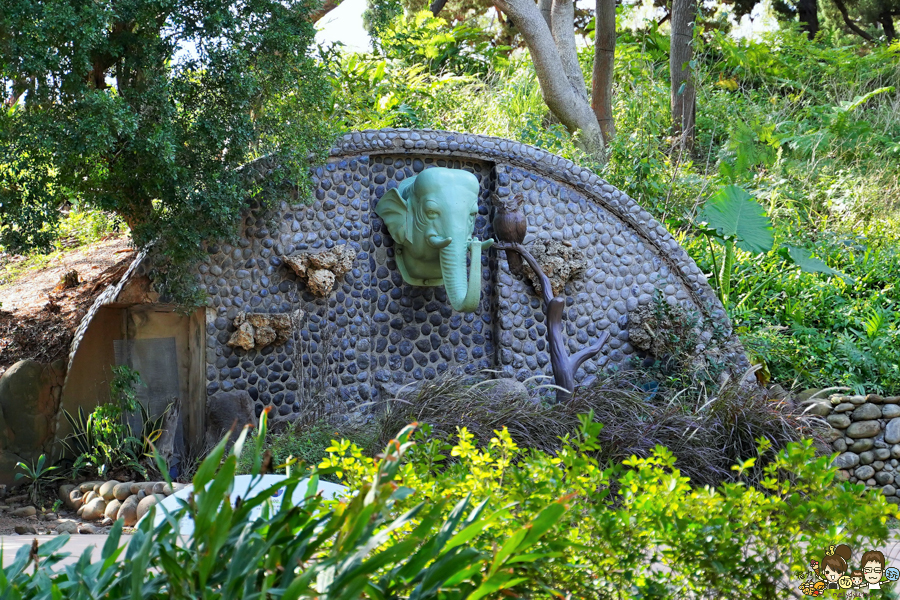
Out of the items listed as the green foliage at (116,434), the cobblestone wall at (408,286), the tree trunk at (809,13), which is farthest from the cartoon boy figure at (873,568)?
the tree trunk at (809,13)

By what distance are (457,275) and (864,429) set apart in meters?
3.63

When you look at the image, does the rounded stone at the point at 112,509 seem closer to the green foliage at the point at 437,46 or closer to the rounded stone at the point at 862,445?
the rounded stone at the point at 862,445

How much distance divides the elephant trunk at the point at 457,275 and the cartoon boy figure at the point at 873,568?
4414 mm

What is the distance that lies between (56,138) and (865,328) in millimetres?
7253

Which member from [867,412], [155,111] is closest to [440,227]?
[155,111]

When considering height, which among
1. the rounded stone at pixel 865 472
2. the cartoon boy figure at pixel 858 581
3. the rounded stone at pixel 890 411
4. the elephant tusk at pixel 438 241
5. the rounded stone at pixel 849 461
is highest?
the elephant tusk at pixel 438 241

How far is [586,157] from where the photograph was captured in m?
10.6

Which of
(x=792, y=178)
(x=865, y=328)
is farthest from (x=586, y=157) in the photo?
(x=865, y=328)

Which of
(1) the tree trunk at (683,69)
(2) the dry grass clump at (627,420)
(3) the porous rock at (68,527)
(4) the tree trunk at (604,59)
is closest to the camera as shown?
(3) the porous rock at (68,527)

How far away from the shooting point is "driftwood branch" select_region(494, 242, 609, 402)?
23.4 ft

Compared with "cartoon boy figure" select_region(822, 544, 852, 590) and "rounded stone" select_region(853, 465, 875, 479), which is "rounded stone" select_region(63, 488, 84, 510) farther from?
"rounded stone" select_region(853, 465, 875, 479)

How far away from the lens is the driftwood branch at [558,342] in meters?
7.12

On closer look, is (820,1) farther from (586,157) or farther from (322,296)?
(322,296)
